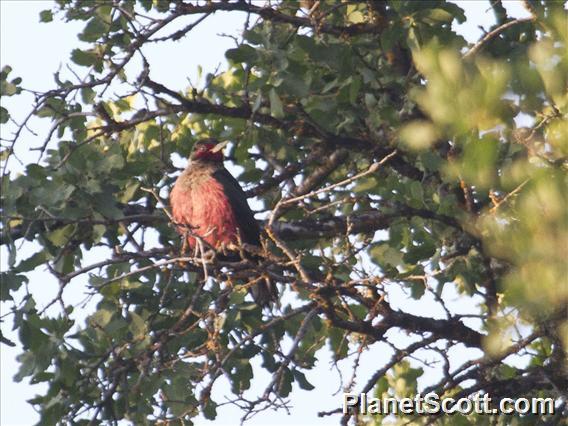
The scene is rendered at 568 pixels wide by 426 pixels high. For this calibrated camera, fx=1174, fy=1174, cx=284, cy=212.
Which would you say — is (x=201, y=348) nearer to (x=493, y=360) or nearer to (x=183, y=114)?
(x=493, y=360)

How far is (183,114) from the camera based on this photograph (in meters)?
6.77

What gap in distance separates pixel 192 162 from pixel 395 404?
241cm

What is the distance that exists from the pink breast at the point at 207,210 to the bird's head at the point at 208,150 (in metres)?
0.20

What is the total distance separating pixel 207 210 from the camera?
7.31 metres

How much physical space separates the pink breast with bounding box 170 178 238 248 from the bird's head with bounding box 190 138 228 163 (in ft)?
0.67

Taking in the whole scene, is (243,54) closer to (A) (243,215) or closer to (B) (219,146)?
(B) (219,146)

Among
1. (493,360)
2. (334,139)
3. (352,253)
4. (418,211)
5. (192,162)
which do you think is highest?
(192,162)

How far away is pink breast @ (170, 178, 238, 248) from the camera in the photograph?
7207mm

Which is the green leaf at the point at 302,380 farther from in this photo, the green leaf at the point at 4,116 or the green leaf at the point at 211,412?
the green leaf at the point at 4,116

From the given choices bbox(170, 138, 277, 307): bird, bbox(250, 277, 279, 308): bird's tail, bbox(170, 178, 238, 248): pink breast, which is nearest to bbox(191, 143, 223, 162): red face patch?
bbox(170, 138, 277, 307): bird

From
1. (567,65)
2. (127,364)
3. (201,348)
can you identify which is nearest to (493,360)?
(201,348)

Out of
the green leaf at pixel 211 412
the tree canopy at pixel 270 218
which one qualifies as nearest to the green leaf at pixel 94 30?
the tree canopy at pixel 270 218

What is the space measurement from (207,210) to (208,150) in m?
0.40

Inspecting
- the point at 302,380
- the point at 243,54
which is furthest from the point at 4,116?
the point at 302,380
